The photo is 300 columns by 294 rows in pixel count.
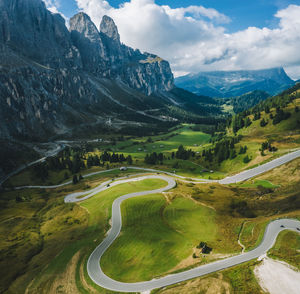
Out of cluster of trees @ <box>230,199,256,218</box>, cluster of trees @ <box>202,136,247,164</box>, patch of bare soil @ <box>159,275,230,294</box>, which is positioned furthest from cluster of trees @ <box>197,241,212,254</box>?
cluster of trees @ <box>202,136,247,164</box>

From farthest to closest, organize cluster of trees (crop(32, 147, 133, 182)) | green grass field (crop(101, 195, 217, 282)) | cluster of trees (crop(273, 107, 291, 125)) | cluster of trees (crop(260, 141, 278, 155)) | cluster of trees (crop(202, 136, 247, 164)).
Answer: cluster of trees (crop(273, 107, 291, 125)) → cluster of trees (crop(32, 147, 133, 182)) → cluster of trees (crop(202, 136, 247, 164)) → cluster of trees (crop(260, 141, 278, 155)) → green grass field (crop(101, 195, 217, 282))

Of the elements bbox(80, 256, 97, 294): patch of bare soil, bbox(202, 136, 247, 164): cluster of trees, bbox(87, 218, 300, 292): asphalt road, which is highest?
bbox(202, 136, 247, 164): cluster of trees

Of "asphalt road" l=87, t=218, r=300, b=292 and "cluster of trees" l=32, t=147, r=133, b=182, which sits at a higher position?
"cluster of trees" l=32, t=147, r=133, b=182

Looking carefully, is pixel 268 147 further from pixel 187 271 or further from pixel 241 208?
pixel 187 271

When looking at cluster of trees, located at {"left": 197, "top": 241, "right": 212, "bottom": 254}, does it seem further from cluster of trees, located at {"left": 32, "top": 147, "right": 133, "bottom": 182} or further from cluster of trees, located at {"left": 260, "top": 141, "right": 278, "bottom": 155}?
cluster of trees, located at {"left": 32, "top": 147, "right": 133, "bottom": 182}

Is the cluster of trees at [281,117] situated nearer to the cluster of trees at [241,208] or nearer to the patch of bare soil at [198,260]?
the cluster of trees at [241,208]

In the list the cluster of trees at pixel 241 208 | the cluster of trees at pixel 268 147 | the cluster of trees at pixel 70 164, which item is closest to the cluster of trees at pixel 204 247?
the cluster of trees at pixel 241 208

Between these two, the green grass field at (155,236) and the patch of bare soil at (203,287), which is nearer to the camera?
the patch of bare soil at (203,287)

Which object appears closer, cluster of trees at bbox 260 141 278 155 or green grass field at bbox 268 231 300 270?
green grass field at bbox 268 231 300 270

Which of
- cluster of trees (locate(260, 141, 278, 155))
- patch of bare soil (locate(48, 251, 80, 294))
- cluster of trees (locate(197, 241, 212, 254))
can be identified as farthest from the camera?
cluster of trees (locate(260, 141, 278, 155))

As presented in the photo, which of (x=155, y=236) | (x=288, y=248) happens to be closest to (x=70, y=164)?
(x=155, y=236)

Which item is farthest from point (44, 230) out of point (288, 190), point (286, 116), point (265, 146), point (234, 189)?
point (286, 116)
